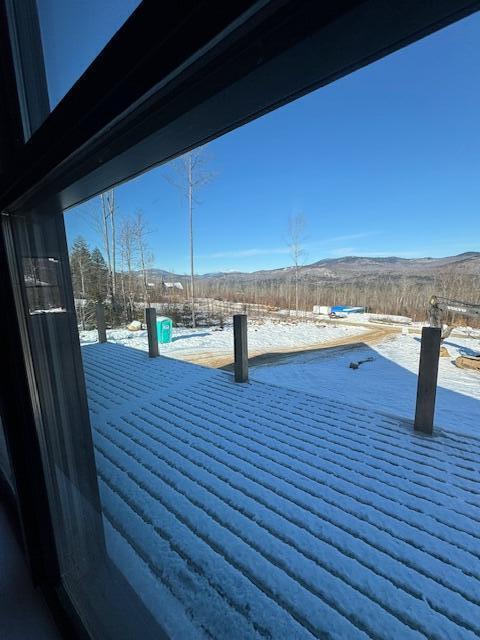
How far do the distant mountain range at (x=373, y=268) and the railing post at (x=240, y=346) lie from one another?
0.42m

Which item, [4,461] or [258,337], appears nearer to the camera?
[4,461]

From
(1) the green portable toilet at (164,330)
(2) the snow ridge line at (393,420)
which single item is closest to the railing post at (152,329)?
(1) the green portable toilet at (164,330)

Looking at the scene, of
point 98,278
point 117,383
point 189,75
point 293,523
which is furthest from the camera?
point 117,383

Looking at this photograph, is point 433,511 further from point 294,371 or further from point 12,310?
point 294,371

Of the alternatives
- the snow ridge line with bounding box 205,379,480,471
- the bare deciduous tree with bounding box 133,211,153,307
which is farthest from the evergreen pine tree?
the snow ridge line with bounding box 205,379,480,471

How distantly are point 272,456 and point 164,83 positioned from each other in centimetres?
175

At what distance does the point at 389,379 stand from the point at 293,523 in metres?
3.36

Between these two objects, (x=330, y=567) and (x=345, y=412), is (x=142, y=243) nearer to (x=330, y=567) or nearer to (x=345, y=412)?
(x=330, y=567)

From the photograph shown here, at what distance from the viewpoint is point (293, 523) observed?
3.83 feet

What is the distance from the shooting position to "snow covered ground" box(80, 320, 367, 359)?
4.96 metres

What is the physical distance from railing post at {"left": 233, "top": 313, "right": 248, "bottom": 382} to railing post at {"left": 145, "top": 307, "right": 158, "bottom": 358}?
1.28 m

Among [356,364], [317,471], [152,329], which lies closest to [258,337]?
[356,364]

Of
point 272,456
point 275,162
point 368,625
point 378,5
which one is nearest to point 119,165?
point 378,5

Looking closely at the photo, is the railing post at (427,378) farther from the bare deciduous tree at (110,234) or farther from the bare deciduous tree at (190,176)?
the bare deciduous tree at (110,234)
